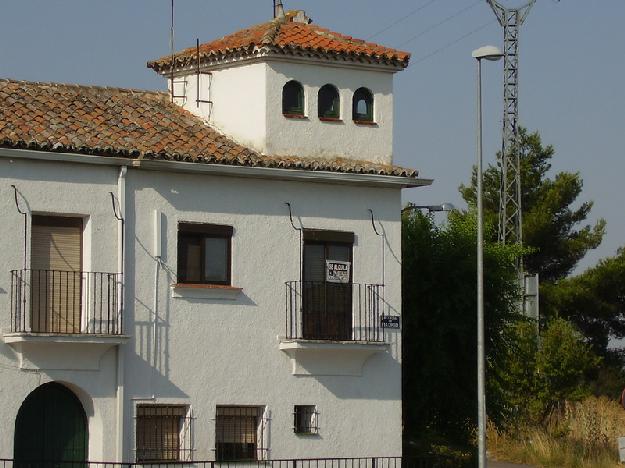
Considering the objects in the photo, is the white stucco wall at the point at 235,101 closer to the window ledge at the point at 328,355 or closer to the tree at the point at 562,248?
the window ledge at the point at 328,355

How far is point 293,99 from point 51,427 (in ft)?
26.1

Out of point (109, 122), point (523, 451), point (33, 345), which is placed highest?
point (109, 122)

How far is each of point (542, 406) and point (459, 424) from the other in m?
14.2

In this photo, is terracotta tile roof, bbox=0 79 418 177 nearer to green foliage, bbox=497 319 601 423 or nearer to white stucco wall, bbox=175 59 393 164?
white stucco wall, bbox=175 59 393 164

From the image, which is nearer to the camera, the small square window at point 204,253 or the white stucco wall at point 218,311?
the white stucco wall at point 218,311

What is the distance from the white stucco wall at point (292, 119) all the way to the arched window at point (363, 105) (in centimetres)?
11

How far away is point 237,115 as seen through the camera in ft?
97.0

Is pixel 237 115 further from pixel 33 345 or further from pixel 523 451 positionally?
pixel 523 451

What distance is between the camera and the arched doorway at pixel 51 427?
26.3 metres

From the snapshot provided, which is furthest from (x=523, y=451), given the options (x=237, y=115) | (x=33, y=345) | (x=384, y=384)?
(x=33, y=345)


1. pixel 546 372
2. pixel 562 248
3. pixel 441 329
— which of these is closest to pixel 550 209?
pixel 562 248

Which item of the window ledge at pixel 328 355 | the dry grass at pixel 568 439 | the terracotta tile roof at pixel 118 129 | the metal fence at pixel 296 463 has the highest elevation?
the terracotta tile roof at pixel 118 129

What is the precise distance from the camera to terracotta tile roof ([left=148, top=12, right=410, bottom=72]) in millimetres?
29172

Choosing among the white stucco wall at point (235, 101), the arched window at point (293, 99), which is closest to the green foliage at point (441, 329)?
the arched window at point (293, 99)
